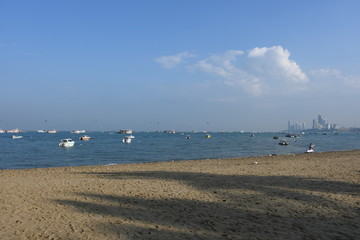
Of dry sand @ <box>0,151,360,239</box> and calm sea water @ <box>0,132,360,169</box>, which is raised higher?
dry sand @ <box>0,151,360,239</box>

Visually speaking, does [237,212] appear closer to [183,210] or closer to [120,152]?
[183,210]

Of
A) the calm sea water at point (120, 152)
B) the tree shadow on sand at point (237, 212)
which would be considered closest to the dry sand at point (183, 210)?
the tree shadow on sand at point (237, 212)

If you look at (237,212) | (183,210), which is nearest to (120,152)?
(183,210)

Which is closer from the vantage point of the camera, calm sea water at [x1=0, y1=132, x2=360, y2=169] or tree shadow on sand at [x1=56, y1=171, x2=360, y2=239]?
tree shadow on sand at [x1=56, y1=171, x2=360, y2=239]

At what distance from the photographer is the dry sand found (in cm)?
687

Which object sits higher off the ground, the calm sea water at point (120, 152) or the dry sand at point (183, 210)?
the dry sand at point (183, 210)

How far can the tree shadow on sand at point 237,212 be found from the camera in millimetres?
6809

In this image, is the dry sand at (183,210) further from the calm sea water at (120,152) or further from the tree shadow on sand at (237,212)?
the calm sea water at (120,152)

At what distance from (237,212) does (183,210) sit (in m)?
1.68

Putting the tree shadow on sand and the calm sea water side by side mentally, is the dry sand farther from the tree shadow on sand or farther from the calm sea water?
the calm sea water

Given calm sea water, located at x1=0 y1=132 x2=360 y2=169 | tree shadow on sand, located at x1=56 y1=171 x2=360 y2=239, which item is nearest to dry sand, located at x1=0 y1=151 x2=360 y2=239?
tree shadow on sand, located at x1=56 y1=171 x2=360 y2=239

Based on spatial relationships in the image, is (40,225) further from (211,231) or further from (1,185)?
(1,185)

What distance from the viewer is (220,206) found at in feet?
30.5

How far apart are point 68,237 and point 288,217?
5968 mm
